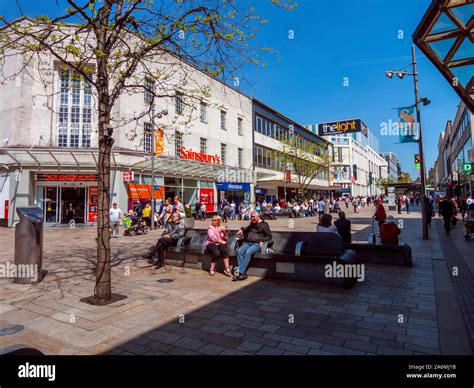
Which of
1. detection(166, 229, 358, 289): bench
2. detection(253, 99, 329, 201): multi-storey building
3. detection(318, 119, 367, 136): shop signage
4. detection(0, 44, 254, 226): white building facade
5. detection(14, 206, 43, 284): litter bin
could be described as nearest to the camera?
detection(166, 229, 358, 289): bench

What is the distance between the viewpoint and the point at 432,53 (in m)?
5.50

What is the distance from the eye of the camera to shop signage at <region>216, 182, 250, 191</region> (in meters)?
33.7

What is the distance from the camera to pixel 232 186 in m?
34.8

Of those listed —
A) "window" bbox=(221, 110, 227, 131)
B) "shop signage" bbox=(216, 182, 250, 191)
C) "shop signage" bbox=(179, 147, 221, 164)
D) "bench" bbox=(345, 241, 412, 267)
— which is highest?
"window" bbox=(221, 110, 227, 131)

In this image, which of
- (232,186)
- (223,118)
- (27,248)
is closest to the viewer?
(27,248)

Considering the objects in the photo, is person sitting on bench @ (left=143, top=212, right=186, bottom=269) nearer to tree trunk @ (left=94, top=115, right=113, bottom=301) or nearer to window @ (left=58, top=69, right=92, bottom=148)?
tree trunk @ (left=94, top=115, right=113, bottom=301)

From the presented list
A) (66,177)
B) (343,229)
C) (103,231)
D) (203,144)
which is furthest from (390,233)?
(203,144)

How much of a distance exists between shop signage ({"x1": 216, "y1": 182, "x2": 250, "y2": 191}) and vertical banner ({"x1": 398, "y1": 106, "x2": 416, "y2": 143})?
21.2m

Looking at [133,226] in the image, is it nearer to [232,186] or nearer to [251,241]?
[251,241]

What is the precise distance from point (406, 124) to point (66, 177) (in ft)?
68.4

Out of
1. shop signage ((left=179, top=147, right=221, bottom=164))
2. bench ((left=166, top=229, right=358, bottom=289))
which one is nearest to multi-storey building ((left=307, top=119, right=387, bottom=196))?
shop signage ((left=179, top=147, right=221, bottom=164))

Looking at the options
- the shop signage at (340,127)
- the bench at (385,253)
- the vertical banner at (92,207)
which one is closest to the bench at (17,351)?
the bench at (385,253)

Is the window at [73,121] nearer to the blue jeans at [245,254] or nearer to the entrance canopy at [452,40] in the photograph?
the blue jeans at [245,254]
